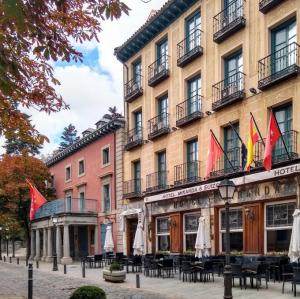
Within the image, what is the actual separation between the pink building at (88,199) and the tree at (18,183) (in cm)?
188

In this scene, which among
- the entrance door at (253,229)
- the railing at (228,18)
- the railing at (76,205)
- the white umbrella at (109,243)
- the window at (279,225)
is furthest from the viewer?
the railing at (76,205)

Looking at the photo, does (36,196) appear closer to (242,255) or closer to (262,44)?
(242,255)

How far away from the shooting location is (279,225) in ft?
66.3

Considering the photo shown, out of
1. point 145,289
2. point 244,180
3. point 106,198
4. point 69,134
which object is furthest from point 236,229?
point 69,134

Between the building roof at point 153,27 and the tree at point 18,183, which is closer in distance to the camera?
the building roof at point 153,27

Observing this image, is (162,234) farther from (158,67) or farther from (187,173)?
(158,67)

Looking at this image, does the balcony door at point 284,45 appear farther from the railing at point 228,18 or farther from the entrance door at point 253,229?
the entrance door at point 253,229

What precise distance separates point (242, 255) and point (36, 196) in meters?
15.9

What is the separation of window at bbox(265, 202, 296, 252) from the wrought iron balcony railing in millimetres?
7623

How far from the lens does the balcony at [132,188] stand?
30609 millimetres

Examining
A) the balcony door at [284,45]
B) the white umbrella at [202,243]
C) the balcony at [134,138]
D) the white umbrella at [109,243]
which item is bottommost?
the white umbrella at [109,243]

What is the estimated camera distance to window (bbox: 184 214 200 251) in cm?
2562

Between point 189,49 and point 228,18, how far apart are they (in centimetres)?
363

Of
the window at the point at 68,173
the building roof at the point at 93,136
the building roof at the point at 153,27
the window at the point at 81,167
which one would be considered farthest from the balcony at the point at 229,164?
the window at the point at 68,173
